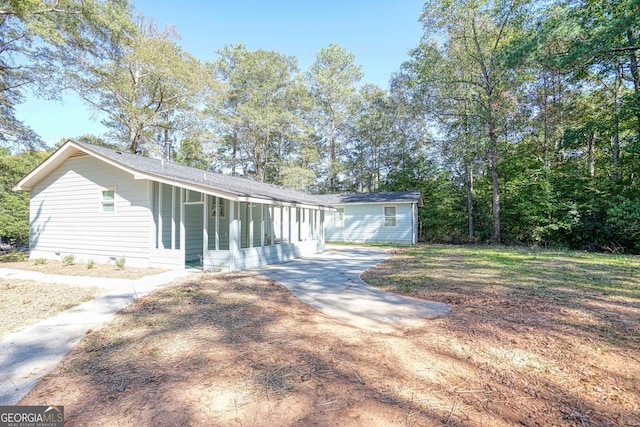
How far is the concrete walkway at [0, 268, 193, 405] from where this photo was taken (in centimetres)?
276

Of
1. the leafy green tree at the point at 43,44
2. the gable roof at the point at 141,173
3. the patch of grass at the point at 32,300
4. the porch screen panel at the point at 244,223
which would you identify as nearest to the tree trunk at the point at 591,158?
the gable roof at the point at 141,173

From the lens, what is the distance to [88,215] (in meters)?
10.2

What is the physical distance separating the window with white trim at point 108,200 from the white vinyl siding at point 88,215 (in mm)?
103

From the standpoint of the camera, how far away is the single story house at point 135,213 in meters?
8.49

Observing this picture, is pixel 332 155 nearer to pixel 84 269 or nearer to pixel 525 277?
pixel 84 269

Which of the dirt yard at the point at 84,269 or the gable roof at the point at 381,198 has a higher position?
the gable roof at the point at 381,198

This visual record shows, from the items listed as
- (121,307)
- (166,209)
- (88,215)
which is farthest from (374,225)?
(121,307)

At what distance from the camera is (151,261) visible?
905 centimetres

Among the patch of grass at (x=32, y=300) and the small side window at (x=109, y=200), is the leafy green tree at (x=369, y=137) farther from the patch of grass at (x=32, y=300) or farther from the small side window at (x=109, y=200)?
the patch of grass at (x=32, y=300)

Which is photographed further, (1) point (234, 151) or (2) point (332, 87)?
(1) point (234, 151)

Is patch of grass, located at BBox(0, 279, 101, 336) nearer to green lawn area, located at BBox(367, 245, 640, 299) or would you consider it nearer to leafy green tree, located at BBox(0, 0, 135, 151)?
green lawn area, located at BBox(367, 245, 640, 299)

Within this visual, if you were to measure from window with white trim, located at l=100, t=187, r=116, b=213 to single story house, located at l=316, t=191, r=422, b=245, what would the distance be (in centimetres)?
1171

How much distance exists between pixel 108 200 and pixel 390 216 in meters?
13.7
